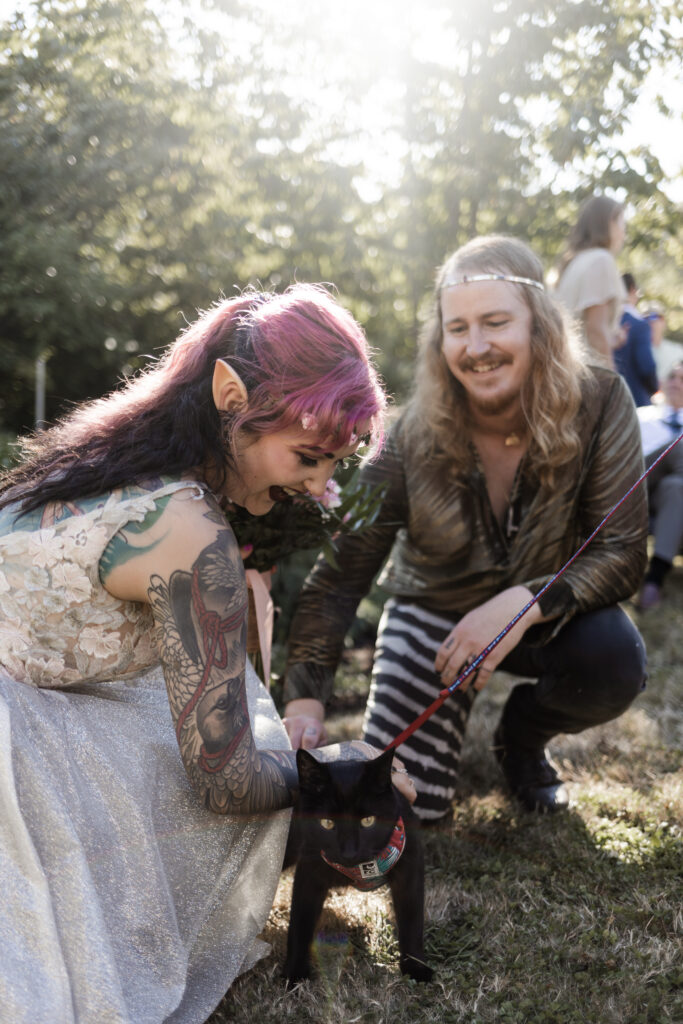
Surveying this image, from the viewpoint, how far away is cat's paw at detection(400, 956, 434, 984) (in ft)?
6.47

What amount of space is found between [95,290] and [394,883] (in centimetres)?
399

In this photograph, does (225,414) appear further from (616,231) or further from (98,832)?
(616,231)

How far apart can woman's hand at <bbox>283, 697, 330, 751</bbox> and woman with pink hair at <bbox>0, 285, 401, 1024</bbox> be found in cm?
55

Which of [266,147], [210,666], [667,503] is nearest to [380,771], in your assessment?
[210,666]

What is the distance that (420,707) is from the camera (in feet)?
9.62

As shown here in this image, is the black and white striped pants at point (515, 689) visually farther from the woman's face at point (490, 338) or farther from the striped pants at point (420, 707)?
the woman's face at point (490, 338)

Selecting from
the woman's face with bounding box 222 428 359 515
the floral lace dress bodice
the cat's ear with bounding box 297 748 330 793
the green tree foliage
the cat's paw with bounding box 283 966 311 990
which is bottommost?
the cat's paw with bounding box 283 966 311 990

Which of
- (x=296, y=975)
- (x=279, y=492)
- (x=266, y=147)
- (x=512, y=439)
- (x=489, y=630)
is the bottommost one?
(x=296, y=975)

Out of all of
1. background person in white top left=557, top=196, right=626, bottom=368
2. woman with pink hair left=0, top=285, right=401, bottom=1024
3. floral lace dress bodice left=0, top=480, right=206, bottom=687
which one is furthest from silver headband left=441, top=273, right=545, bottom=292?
background person in white top left=557, top=196, right=626, bottom=368

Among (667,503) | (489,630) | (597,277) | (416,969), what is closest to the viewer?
(416,969)

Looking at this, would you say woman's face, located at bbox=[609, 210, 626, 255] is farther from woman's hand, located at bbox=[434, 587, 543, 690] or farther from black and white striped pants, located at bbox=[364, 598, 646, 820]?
woman's hand, located at bbox=[434, 587, 543, 690]

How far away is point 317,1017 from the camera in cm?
186

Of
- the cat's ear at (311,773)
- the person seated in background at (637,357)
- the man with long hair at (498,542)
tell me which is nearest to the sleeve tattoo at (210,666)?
the cat's ear at (311,773)

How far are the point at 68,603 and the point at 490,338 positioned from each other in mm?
1503
